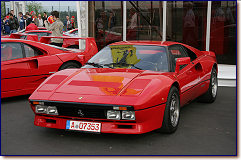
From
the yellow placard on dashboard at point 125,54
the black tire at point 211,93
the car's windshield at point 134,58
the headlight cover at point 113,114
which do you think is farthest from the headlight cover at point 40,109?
the black tire at point 211,93

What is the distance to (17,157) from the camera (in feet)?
11.7

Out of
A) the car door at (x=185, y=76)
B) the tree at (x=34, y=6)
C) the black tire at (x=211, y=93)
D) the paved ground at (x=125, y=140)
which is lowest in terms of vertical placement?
the paved ground at (x=125, y=140)

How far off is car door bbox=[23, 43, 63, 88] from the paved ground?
4.21 ft

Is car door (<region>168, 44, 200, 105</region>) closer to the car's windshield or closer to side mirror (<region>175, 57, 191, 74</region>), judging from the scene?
side mirror (<region>175, 57, 191, 74</region>)

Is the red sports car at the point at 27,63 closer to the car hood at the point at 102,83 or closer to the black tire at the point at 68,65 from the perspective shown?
the black tire at the point at 68,65

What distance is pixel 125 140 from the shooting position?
4.03 m

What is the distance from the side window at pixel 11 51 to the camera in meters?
6.17

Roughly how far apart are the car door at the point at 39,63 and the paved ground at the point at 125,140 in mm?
1283

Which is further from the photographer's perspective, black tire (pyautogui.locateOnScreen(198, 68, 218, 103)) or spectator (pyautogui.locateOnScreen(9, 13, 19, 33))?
spectator (pyautogui.locateOnScreen(9, 13, 19, 33))

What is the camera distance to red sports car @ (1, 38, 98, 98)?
6.04 meters

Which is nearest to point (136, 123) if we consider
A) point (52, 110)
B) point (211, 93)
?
point (52, 110)

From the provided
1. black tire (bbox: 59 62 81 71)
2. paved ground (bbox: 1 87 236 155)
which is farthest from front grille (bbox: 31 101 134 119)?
black tire (bbox: 59 62 81 71)

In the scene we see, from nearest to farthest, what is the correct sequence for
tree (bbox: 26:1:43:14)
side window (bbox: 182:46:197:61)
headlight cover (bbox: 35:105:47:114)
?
headlight cover (bbox: 35:105:47:114)
side window (bbox: 182:46:197:61)
tree (bbox: 26:1:43:14)

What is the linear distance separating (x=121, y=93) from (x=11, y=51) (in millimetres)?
3257
